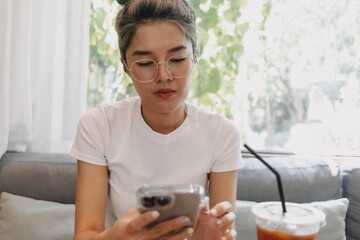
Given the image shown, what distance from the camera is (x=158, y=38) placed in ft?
3.75

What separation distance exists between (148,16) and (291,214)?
2.19 ft

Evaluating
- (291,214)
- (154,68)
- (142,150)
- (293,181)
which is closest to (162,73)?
(154,68)

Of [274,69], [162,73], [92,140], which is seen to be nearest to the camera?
[162,73]

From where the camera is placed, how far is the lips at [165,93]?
117 cm

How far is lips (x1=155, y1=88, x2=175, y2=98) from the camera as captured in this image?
1166 mm

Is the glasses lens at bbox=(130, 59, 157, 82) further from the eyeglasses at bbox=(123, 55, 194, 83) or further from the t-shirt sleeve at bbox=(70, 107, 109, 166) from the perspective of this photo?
the t-shirt sleeve at bbox=(70, 107, 109, 166)

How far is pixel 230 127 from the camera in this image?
1.34 metres

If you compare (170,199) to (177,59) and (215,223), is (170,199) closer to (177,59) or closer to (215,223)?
(215,223)

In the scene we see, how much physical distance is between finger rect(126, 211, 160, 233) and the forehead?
0.51m

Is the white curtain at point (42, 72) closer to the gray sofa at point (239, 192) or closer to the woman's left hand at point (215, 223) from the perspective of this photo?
the gray sofa at point (239, 192)

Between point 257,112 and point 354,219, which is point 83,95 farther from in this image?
point 354,219

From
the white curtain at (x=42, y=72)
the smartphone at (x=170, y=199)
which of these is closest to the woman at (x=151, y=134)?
the smartphone at (x=170, y=199)

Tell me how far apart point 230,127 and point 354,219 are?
29.9 inches

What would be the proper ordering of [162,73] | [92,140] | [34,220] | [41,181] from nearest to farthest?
[162,73]
[92,140]
[34,220]
[41,181]
